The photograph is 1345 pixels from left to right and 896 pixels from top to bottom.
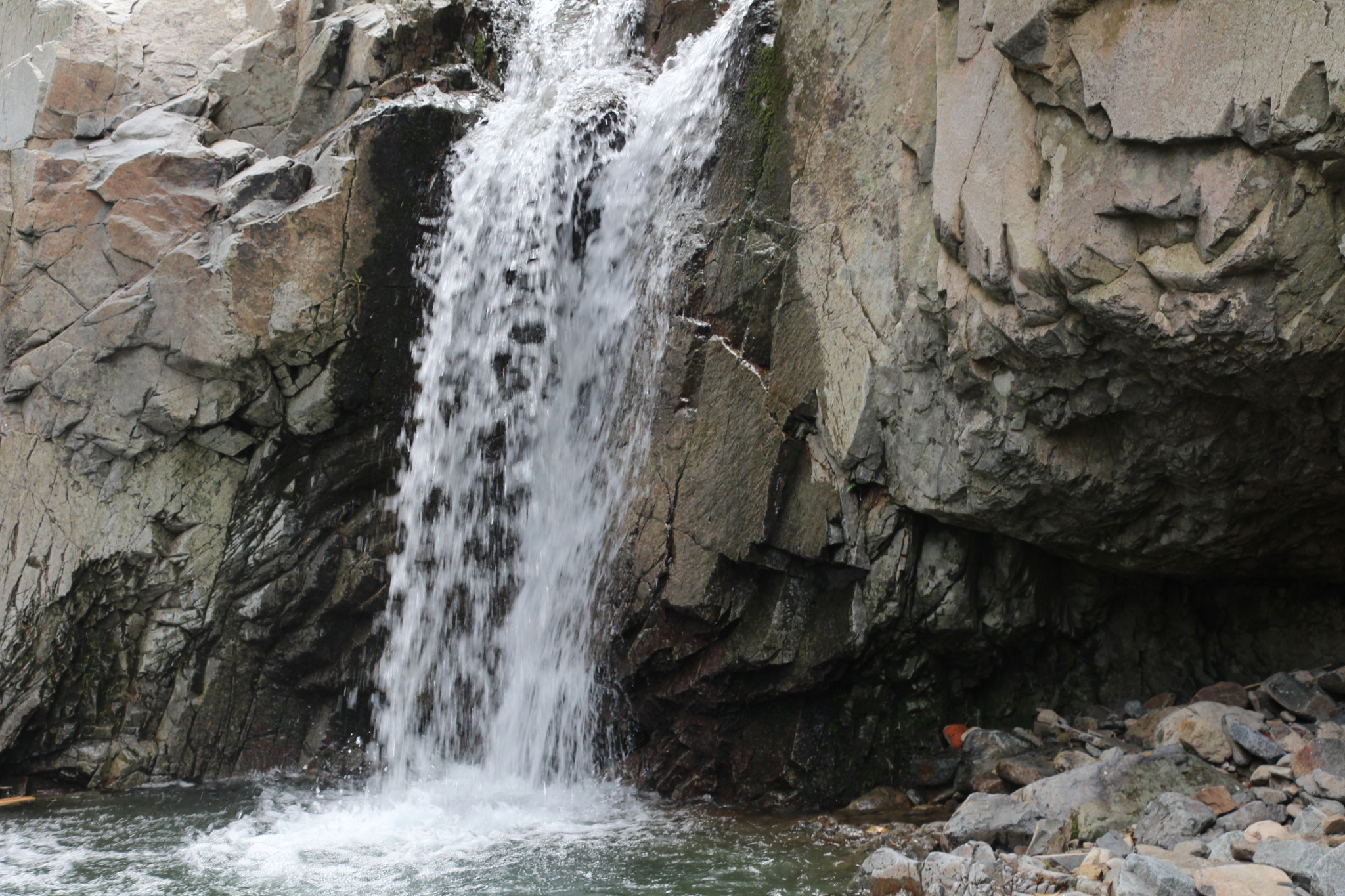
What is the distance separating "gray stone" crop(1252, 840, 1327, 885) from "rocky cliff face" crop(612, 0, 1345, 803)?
6.54 feet

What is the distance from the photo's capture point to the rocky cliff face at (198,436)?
7711 millimetres

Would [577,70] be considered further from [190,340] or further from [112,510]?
[112,510]

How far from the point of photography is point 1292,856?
3.91m

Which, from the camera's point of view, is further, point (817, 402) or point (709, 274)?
point (709, 274)

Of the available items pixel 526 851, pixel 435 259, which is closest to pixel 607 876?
pixel 526 851

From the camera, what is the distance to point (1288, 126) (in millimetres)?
3814

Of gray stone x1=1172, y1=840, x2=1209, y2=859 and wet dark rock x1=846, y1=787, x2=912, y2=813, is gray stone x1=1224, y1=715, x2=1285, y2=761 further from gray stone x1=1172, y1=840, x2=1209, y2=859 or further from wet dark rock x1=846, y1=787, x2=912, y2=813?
wet dark rock x1=846, y1=787, x2=912, y2=813

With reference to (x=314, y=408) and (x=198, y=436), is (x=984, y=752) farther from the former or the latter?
(x=198, y=436)

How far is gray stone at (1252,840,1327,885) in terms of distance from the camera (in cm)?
381

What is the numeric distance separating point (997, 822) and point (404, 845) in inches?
132

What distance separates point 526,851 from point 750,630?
200 centimetres

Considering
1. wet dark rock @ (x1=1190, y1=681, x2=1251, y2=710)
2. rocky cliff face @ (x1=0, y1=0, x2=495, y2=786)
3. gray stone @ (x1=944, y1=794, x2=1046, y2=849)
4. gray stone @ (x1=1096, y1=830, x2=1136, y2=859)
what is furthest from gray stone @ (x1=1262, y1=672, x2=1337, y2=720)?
rocky cliff face @ (x1=0, y1=0, x2=495, y2=786)

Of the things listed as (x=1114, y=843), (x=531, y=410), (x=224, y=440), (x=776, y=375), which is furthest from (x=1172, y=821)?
(x=224, y=440)

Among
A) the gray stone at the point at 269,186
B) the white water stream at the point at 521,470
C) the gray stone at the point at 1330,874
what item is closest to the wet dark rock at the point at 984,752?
the white water stream at the point at 521,470
